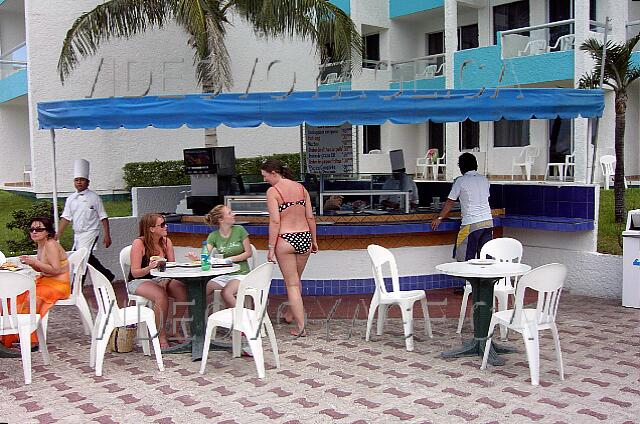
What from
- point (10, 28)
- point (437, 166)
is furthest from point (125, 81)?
point (437, 166)

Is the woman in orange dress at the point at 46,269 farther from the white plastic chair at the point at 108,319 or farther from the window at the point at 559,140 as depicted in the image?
the window at the point at 559,140

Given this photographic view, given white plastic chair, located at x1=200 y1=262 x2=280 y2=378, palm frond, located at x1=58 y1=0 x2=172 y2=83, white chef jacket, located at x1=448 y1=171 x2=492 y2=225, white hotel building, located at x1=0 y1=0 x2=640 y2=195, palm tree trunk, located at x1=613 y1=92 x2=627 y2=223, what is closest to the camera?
white plastic chair, located at x1=200 y1=262 x2=280 y2=378

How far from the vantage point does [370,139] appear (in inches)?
888

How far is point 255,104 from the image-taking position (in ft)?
24.9

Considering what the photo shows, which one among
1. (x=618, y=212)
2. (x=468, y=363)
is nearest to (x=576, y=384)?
(x=468, y=363)

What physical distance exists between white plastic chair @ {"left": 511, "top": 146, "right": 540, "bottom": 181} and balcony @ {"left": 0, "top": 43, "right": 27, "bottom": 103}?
12348 millimetres

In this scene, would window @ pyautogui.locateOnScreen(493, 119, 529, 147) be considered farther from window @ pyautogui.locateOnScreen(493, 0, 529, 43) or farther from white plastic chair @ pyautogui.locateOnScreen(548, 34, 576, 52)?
white plastic chair @ pyautogui.locateOnScreen(548, 34, 576, 52)

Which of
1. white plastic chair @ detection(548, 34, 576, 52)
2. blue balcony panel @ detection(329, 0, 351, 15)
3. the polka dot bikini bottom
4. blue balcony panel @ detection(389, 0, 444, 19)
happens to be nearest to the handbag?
the polka dot bikini bottom

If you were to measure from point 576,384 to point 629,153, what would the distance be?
45.1 feet

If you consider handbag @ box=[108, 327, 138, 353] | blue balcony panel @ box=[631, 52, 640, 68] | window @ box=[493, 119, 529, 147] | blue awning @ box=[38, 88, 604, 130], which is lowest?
handbag @ box=[108, 327, 138, 353]

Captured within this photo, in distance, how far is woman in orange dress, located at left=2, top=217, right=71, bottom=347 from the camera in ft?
20.6

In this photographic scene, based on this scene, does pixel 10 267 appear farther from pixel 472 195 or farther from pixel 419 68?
pixel 419 68

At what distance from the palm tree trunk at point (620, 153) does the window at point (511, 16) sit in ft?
27.9

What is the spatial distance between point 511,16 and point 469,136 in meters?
3.31
